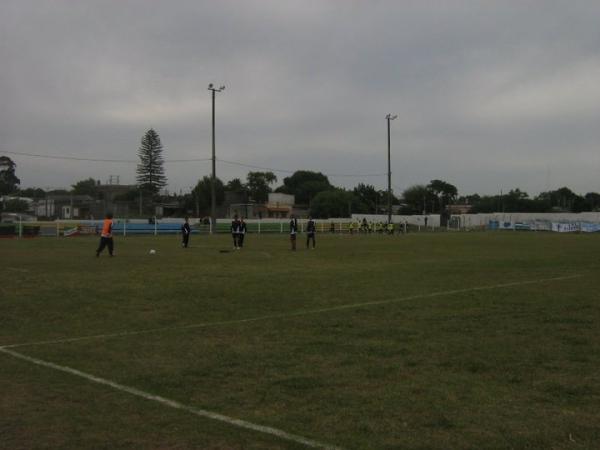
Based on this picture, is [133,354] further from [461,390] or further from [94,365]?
[461,390]

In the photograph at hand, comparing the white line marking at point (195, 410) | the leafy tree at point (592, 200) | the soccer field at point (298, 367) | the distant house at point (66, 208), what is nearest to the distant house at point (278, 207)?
the distant house at point (66, 208)

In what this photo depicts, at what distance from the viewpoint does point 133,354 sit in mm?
7289

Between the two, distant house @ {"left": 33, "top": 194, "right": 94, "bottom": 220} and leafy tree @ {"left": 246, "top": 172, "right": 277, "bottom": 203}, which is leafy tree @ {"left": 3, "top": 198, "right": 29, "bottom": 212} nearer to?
distant house @ {"left": 33, "top": 194, "right": 94, "bottom": 220}

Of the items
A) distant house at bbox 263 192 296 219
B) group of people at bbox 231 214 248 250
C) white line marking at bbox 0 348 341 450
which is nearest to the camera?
white line marking at bbox 0 348 341 450

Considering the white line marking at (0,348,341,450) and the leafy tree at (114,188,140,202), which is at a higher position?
the leafy tree at (114,188,140,202)

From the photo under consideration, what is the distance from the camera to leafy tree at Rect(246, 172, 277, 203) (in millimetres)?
139000

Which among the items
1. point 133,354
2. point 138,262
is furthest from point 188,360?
point 138,262

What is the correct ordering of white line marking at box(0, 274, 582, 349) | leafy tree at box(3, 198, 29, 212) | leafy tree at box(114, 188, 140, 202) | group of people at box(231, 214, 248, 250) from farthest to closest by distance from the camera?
leafy tree at box(3, 198, 29, 212) → leafy tree at box(114, 188, 140, 202) → group of people at box(231, 214, 248, 250) → white line marking at box(0, 274, 582, 349)

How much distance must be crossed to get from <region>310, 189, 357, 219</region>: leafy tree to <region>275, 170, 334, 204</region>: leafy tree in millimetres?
24453

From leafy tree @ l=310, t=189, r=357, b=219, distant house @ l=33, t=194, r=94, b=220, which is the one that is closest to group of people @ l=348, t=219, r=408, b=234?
distant house @ l=33, t=194, r=94, b=220

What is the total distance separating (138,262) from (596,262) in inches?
620

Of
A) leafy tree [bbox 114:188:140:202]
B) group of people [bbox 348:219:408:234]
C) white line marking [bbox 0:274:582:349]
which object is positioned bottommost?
white line marking [bbox 0:274:582:349]

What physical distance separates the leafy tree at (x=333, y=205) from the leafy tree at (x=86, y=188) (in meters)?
51.9

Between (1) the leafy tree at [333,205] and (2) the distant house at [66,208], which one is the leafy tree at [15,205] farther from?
(1) the leafy tree at [333,205]
